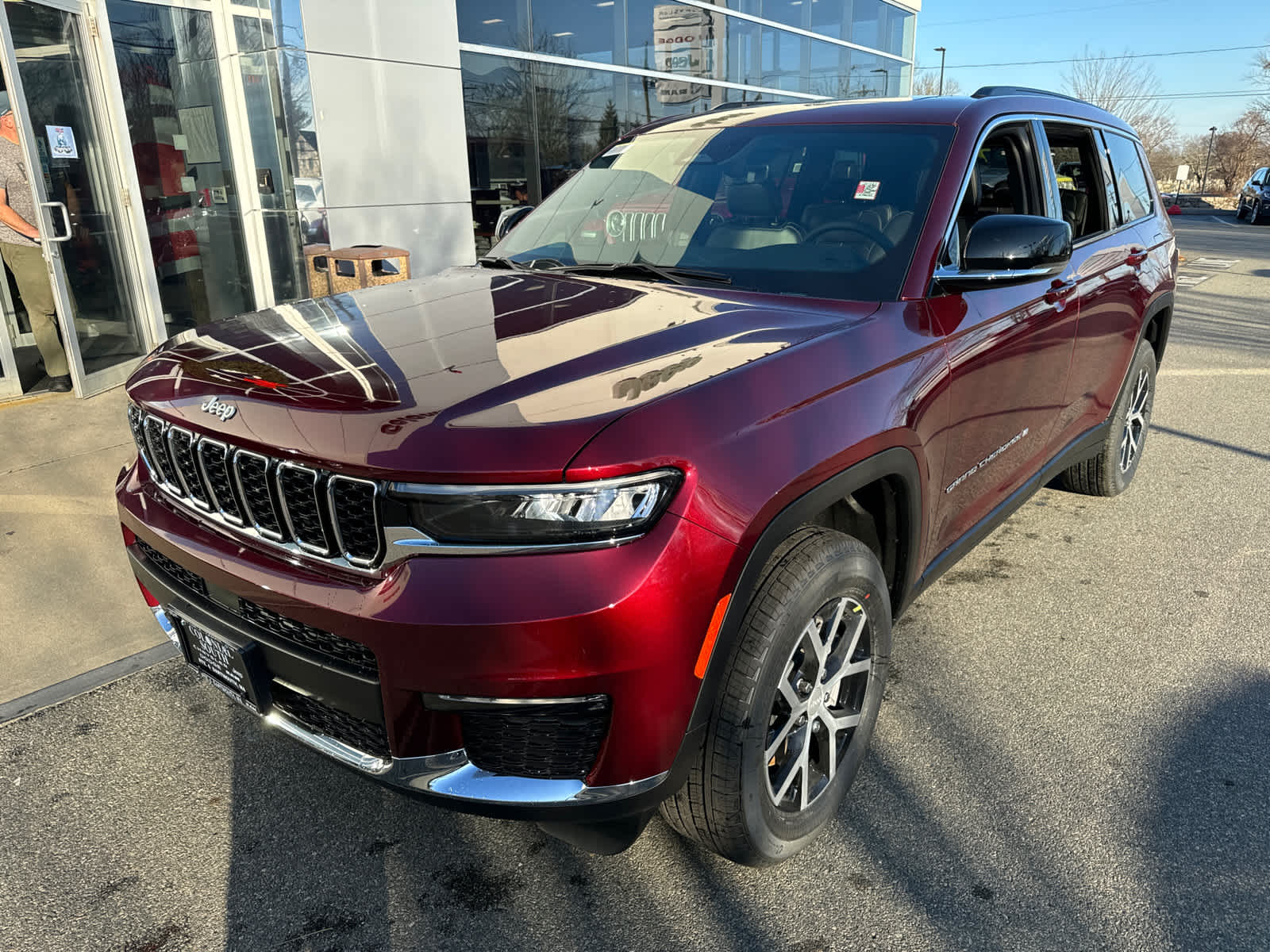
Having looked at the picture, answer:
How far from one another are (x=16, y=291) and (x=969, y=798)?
23.7ft

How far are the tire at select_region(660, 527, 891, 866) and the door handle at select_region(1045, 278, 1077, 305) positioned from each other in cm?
149

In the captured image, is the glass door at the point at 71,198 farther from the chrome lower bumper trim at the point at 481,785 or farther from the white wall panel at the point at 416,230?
the chrome lower bumper trim at the point at 481,785

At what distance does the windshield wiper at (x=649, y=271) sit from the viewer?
292cm

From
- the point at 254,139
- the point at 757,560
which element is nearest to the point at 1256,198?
the point at 254,139

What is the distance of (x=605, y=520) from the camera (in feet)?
6.00

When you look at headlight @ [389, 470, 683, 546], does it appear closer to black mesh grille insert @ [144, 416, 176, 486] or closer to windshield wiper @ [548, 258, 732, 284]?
black mesh grille insert @ [144, 416, 176, 486]

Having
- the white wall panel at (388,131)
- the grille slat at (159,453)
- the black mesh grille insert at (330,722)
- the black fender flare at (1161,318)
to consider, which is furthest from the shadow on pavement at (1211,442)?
the white wall panel at (388,131)

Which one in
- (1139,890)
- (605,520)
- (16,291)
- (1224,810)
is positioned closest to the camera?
(605,520)

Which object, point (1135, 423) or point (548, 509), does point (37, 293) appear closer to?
point (548, 509)

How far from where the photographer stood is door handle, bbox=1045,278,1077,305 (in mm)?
3389

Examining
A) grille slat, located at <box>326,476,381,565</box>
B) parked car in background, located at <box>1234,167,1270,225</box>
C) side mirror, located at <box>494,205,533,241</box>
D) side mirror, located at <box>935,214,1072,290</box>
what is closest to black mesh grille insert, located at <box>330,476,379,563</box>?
grille slat, located at <box>326,476,381,565</box>

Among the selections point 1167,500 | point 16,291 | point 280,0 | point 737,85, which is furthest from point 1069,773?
point 737,85

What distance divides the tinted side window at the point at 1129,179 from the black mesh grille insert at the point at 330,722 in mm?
4076

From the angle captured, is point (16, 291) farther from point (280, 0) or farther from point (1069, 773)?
point (1069, 773)
